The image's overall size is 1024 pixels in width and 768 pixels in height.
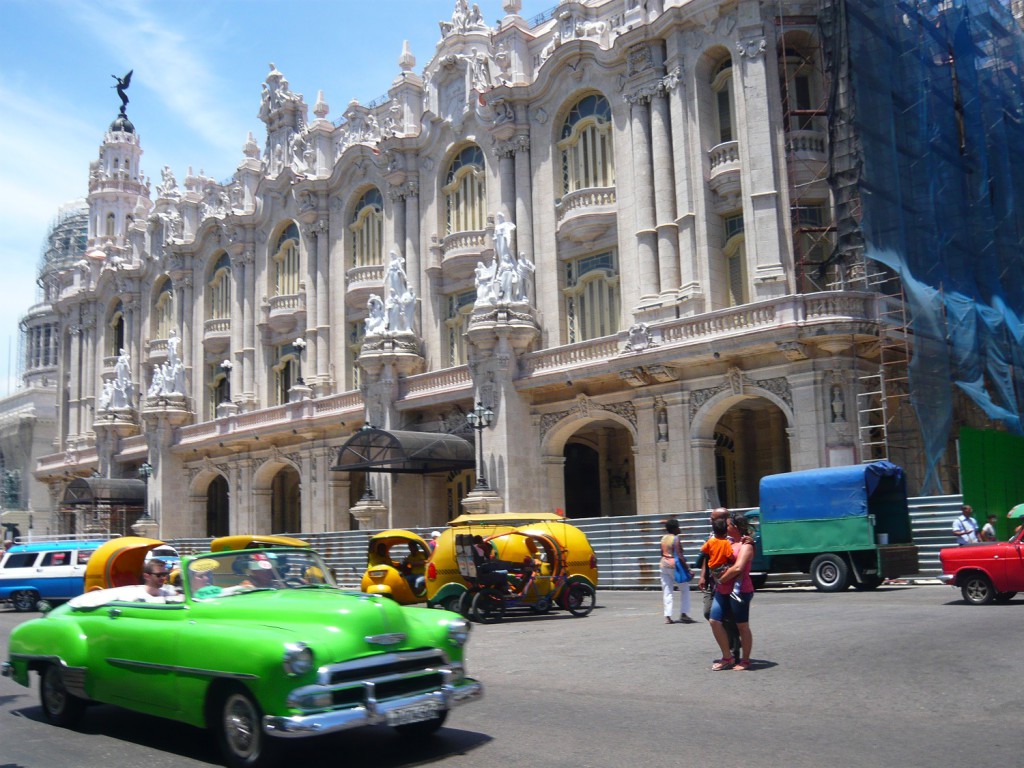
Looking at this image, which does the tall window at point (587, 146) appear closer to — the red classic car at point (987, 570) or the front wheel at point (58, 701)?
the red classic car at point (987, 570)

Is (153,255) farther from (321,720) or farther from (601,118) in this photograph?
(321,720)

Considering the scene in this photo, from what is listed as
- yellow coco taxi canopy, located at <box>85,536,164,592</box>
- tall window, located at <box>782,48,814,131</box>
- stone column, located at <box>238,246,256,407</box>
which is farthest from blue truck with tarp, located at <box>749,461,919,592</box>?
stone column, located at <box>238,246,256,407</box>

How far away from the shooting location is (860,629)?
1331cm

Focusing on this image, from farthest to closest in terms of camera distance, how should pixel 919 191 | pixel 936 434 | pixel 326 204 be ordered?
pixel 326 204 < pixel 919 191 < pixel 936 434

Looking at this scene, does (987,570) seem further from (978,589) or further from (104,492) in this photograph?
(104,492)

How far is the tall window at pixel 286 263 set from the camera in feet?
144

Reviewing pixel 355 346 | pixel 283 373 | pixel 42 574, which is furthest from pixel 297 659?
pixel 283 373

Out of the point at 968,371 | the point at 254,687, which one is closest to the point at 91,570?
the point at 254,687

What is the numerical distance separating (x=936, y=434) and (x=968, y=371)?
2.14 metres

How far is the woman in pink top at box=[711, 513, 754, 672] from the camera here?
10547mm

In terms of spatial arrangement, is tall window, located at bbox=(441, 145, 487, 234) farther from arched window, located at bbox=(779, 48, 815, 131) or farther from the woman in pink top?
the woman in pink top

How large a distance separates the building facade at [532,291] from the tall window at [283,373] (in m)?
0.14

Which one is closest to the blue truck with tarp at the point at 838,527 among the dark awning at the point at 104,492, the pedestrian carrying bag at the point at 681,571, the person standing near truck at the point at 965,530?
the person standing near truck at the point at 965,530

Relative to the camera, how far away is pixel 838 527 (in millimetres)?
20125
